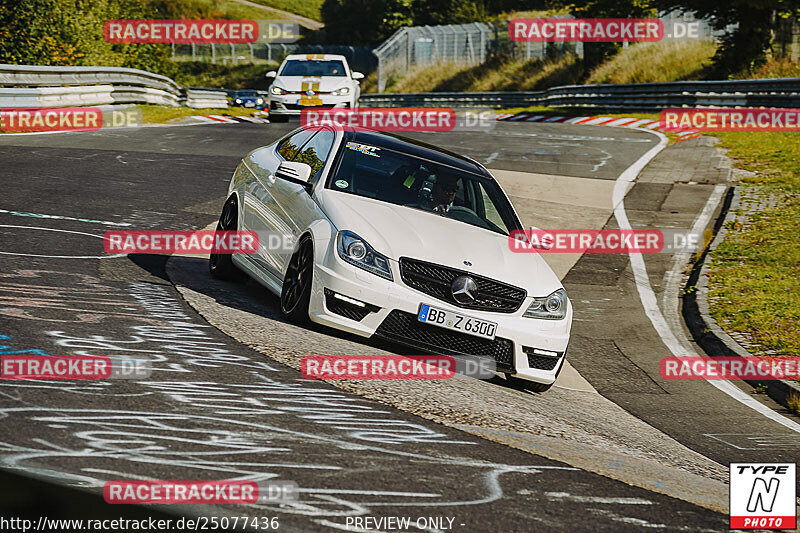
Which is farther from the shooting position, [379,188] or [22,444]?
[379,188]

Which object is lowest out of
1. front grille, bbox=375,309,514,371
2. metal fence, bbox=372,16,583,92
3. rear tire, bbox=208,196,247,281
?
front grille, bbox=375,309,514,371

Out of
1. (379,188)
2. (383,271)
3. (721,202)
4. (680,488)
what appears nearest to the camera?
(680,488)

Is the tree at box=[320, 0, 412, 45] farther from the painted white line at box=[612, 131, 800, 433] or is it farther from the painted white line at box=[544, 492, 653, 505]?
the painted white line at box=[544, 492, 653, 505]

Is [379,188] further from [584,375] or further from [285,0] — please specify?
[285,0]

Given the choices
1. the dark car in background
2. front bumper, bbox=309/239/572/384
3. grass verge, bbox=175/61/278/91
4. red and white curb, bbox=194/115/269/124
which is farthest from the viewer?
grass verge, bbox=175/61/278/91

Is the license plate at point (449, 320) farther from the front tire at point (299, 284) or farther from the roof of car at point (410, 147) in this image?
the roof of car at point (410, 147)

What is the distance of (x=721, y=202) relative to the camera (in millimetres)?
16656

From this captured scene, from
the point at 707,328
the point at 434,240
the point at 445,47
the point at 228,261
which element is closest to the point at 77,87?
the point at 228,261

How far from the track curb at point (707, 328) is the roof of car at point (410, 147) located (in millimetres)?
2878

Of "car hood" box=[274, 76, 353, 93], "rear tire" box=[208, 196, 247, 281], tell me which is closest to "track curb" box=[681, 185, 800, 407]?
"rear tire" box=[208, 196, 247, 281]

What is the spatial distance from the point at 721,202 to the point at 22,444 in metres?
14.5

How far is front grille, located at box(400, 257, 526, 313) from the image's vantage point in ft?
23.2

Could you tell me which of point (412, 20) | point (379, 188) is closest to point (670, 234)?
point (379, 188)

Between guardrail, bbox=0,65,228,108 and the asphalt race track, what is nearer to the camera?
the asphalt race track
